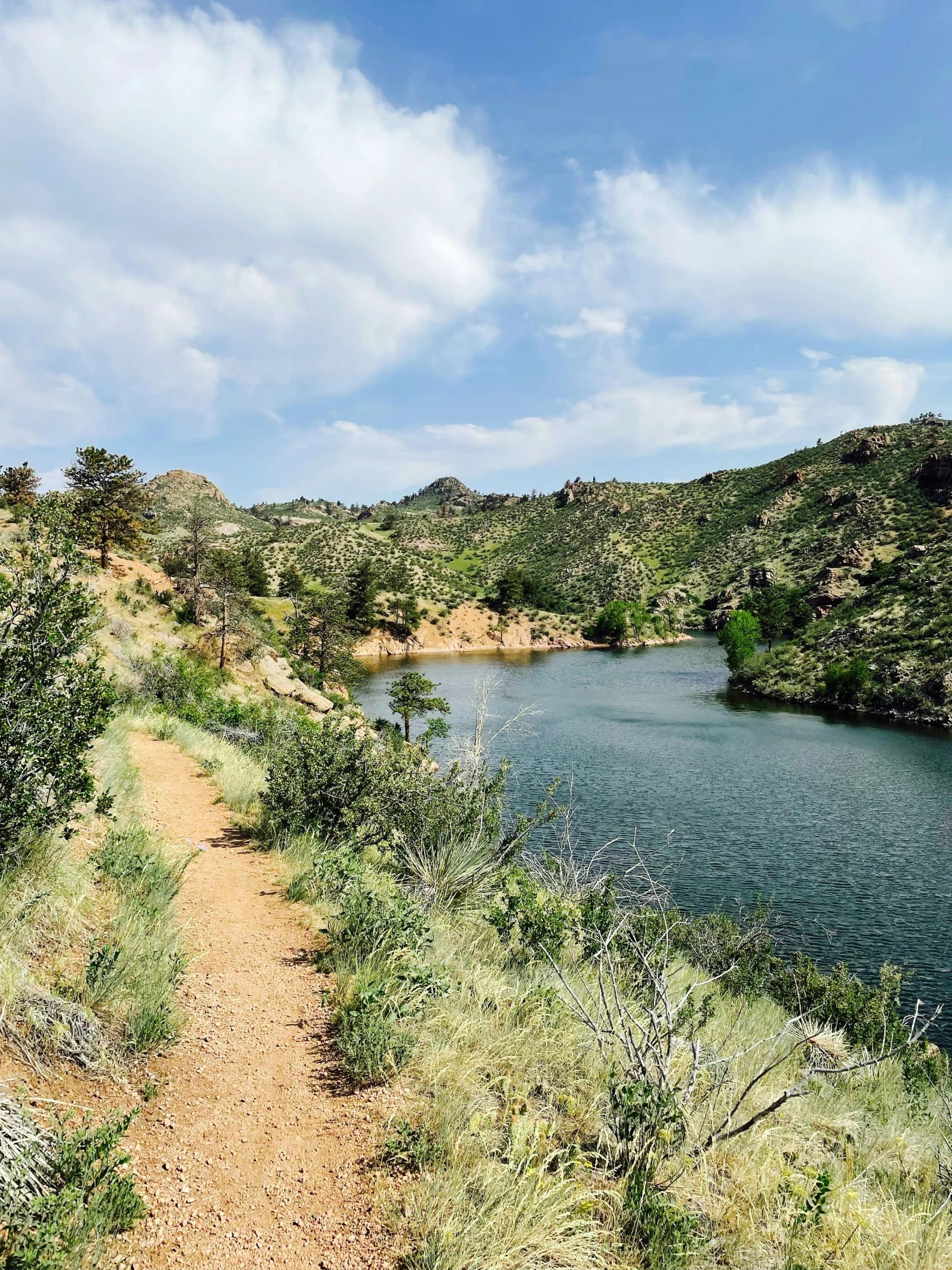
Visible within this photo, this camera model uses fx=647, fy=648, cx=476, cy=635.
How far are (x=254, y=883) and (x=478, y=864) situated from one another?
8.90 ft

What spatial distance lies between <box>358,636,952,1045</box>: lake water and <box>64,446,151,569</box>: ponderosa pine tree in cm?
1612

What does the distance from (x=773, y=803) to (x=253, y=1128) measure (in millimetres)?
22817

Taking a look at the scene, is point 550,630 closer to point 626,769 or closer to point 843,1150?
point 626,769

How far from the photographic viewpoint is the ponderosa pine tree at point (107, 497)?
28047 mm

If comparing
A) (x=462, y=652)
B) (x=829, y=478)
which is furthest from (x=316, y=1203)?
(x=829, y=478)

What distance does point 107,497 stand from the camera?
2870 centimetres

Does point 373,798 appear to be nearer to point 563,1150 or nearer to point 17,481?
point 563,1150

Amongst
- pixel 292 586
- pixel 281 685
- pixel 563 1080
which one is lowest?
pixel 281 685

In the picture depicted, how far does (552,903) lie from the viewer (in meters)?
7.80

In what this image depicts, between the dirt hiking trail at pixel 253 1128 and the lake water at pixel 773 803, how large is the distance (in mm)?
11770

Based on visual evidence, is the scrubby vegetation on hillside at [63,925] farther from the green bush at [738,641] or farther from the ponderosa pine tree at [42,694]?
the green bush at [738,641]

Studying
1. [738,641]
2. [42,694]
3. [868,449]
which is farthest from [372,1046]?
[868,449]

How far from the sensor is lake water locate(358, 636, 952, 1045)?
48.6 ft

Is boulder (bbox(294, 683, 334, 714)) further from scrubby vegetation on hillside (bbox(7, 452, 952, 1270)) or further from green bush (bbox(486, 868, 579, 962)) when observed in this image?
green bush (bbox(486, 868, 579, 962))
